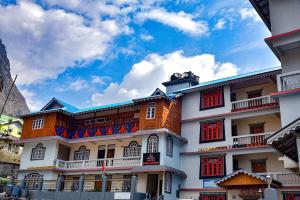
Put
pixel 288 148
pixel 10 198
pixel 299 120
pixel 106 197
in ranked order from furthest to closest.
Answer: pixel 10 198, pixel 106 197, pixel 288 148, pixel 299 120

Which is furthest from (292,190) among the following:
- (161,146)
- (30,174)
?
(30,174)

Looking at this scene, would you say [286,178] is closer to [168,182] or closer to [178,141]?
[168,182]

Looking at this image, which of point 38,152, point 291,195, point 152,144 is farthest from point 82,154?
point 291,195

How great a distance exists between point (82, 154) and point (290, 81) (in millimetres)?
22595

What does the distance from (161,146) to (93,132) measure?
828cm

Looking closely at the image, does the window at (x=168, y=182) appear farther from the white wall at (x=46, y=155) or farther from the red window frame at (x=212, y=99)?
the white wall at (x=46, y=155)

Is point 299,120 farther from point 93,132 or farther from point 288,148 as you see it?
point 93,132

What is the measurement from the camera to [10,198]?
2602 cm

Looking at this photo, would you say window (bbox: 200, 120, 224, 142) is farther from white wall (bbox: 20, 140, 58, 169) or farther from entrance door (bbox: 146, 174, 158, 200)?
white wall (bbox: 20, 140, 58, 169)

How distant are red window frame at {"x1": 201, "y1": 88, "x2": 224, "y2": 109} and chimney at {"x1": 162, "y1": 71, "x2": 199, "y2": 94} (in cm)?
351

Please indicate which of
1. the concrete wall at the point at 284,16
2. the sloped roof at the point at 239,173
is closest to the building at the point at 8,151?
the sloped roof at the point at 239,173

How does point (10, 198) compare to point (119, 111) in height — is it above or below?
below

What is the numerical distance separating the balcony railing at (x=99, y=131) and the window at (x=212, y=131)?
19.1 feet

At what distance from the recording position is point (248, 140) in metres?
25.3
